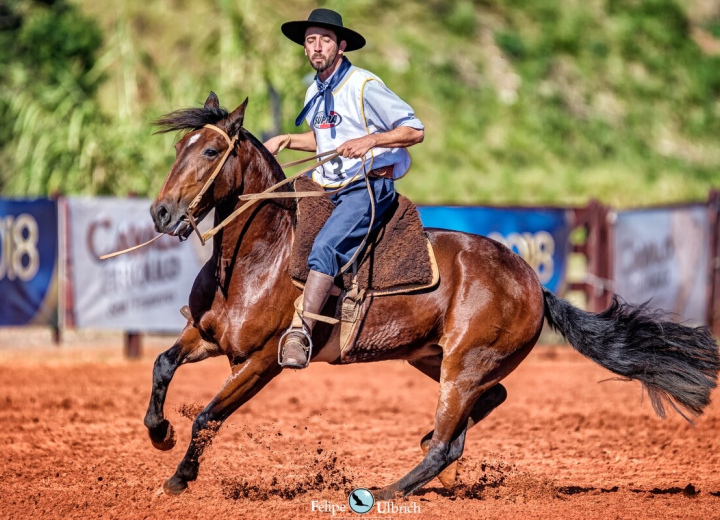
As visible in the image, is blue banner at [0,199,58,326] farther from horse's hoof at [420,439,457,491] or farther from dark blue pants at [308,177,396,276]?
horse's hoof at [420,439,457,491]

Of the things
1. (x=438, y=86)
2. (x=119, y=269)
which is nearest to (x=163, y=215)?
(x=119, y=269)

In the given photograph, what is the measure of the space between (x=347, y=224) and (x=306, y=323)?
24.2 inches

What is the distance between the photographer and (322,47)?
528 cm

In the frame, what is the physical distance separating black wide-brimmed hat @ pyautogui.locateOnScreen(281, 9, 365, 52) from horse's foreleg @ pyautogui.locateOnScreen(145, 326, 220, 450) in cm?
186

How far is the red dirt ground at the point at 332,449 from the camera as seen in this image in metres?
5.31

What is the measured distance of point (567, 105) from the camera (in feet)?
82.7

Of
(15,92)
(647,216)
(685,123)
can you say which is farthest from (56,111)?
(685,123)

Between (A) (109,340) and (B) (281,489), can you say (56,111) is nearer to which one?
(A) (109,340)

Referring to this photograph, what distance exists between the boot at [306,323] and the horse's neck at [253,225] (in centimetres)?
33

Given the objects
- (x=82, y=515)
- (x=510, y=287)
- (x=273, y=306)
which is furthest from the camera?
(x=510, y=287)

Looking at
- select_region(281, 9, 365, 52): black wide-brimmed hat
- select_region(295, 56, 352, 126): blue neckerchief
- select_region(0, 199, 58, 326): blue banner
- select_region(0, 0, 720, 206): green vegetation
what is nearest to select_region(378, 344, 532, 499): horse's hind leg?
select_region(295, 56, 352, 126): blue neckerchief

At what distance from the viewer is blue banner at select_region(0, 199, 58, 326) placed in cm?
1096

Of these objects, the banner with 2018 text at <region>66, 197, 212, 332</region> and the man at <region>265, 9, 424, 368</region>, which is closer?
the man at <region>265, 9, 424, 368</region>

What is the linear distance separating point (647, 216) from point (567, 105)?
12.7 meters
